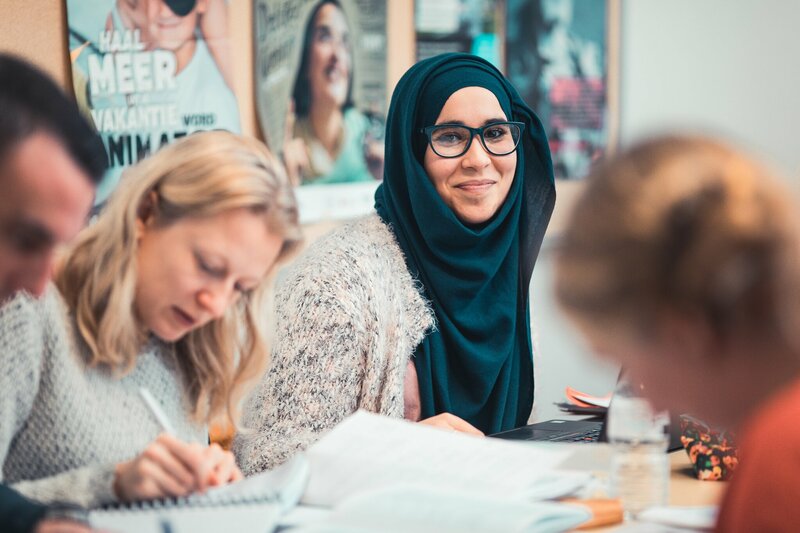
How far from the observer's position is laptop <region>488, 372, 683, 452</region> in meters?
1.89

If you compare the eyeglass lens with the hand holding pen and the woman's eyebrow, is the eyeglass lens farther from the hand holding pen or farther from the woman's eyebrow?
the hand holding pen

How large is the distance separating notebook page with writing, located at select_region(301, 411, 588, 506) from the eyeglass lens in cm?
108

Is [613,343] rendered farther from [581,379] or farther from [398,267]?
Result: [581,379]

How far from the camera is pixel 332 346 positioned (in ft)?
7.01

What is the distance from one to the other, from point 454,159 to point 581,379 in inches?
93.4

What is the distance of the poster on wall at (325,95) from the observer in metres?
3.27

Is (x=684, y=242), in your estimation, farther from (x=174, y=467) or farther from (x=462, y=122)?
(x=462, y=122)

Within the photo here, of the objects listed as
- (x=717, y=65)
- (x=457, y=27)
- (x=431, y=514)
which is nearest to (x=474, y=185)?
(x=431, y=514)

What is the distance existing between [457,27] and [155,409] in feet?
9.58

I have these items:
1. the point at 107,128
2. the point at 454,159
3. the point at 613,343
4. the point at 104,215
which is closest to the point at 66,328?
the point at 104,215

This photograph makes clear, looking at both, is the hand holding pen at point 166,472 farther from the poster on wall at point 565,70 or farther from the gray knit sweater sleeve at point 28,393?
the poster on wall at point 565,70

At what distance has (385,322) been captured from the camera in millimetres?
2240

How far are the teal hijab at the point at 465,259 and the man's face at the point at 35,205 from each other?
1263 millimetres

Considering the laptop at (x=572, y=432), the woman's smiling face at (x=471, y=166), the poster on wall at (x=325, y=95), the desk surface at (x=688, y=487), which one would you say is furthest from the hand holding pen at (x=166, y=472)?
the poster on wall at (x=325, y=95)
